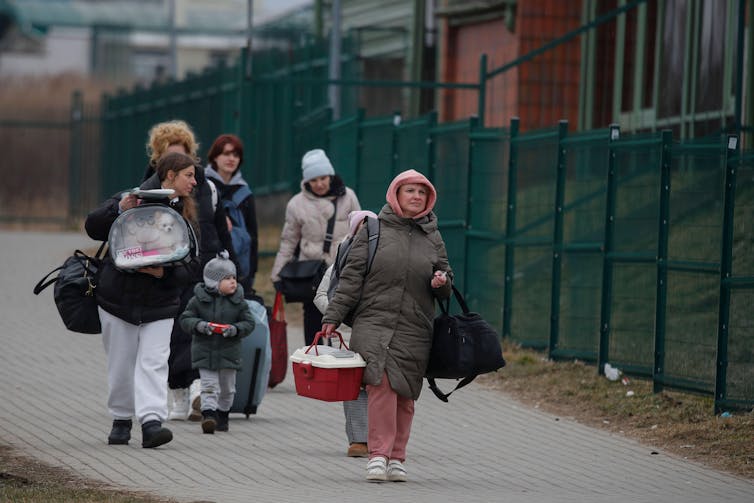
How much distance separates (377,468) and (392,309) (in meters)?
0.81

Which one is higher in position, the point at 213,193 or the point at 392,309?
the point at 213,193

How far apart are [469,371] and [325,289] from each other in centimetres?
106

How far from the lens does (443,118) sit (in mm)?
24234

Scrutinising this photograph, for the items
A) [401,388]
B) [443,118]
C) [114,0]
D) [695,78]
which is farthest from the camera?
[114,0]

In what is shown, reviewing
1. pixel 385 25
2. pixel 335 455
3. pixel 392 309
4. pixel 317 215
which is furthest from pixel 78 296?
pixel 385 25

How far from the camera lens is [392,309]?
27.0 ft

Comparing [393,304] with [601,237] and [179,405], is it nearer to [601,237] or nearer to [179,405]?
[179,405]

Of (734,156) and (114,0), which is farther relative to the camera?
(114,0)

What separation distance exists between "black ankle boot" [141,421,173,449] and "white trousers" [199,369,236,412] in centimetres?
79

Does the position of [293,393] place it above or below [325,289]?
below

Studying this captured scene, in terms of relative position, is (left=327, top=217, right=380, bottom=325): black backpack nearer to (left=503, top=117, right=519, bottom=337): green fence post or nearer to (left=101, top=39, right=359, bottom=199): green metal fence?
(left=503, top=117, right=519, bottom=337): green fence post

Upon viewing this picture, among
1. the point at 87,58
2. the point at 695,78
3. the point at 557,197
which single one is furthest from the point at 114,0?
the point at 557,197

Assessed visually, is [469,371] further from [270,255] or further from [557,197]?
[270,255]

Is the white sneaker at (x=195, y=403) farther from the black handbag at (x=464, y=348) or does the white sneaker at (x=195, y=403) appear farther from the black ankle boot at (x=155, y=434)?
the black handbag at (x=464, y=348)
